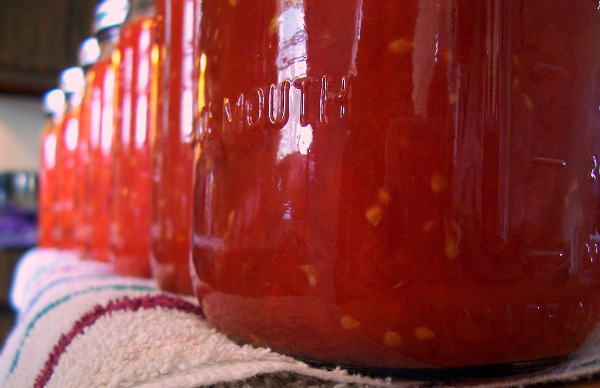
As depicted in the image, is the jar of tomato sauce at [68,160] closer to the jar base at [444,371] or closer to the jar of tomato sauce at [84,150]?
the jar of tomato sauce at [84,150]

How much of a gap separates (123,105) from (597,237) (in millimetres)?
464

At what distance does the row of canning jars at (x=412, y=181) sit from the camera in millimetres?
205

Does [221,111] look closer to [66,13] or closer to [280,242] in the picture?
[280,242]

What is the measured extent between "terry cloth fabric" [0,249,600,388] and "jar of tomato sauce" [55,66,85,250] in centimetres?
75

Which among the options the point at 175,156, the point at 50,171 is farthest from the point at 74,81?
the point at 175,156

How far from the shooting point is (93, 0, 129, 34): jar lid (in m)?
0.60

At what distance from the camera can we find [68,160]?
1.11 m

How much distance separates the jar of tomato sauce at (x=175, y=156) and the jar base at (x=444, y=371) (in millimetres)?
182

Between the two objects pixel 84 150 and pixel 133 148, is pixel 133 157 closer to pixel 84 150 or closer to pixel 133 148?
pixel 133 148

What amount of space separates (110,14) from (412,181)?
1.74ft

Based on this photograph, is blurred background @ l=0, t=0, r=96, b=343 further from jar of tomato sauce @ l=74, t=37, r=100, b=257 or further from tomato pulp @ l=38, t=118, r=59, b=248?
jar of tomato sauce @ l=74, t=37, r=100, b=257

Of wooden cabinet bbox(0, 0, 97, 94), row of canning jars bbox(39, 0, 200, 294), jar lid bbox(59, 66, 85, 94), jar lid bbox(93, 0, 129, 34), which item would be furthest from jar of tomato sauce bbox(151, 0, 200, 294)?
wooden cabinet bbox(0, 0, 97, 94)

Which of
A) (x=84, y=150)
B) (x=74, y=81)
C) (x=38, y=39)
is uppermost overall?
(x=38, y=39)

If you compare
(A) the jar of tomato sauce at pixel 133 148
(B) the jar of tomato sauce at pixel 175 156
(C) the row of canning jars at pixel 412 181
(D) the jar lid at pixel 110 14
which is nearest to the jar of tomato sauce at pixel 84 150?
(D) the jar lid at pixel 110 14
